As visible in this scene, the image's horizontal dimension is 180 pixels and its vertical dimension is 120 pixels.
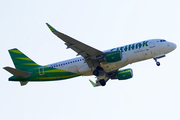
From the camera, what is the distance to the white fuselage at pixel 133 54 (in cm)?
4853

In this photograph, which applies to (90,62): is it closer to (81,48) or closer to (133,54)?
(81,48)

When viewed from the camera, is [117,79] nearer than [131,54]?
No

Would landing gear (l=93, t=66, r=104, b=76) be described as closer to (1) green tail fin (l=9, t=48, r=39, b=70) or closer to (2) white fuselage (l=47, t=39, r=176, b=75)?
(2) white fuselage (l=47, t=39, r=176, b=75)

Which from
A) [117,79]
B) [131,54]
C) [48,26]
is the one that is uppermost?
[48,26]

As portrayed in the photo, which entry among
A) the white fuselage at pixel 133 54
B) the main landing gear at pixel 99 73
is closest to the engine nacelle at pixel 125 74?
the main landing gear at pixel 99 73

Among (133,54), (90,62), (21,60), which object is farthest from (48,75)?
(133,54)

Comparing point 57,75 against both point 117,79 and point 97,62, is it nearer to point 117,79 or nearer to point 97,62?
point 97,62

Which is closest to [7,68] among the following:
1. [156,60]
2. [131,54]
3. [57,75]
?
[57,75]

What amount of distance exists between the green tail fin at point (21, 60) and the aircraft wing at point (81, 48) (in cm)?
866

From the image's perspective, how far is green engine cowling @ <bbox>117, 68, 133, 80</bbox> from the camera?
5394cm

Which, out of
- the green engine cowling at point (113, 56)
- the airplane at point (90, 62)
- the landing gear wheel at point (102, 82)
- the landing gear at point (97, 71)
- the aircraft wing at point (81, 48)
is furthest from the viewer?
the landing gear wheel at point (102, 82)

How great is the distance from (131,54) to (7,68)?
695 inches

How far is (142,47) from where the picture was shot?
4878 centimetres

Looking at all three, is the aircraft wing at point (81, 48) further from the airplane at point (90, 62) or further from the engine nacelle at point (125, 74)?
the engine nacelle at point (125, 74)
